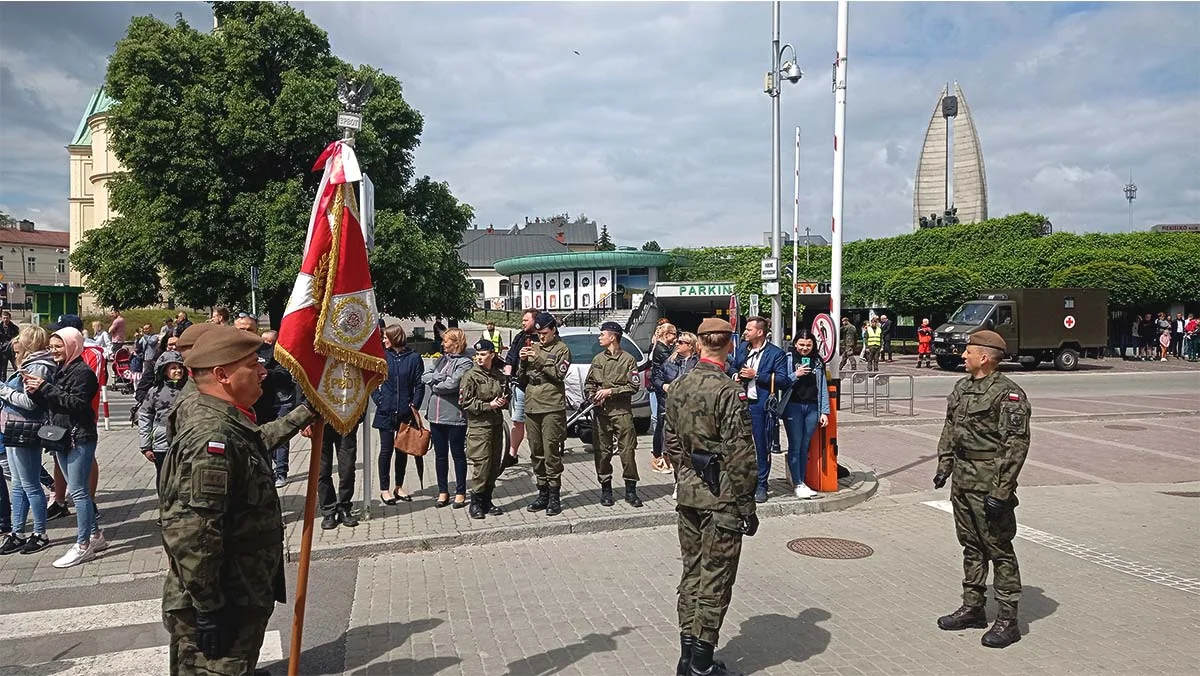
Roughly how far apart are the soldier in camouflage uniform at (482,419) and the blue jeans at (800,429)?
313 centimetres

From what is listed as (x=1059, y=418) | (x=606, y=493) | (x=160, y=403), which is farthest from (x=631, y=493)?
(x=1059, y=418)

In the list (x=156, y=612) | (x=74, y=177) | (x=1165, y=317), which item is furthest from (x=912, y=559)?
(x=74, y=177)

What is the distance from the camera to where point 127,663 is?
488 centimetres

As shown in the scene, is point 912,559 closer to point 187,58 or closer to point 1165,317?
point 187,58

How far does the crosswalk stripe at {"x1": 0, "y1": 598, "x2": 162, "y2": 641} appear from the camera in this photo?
214 inches

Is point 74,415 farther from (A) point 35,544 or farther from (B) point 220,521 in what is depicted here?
(B) point 220,521

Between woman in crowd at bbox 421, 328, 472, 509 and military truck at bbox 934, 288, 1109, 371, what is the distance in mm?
23452

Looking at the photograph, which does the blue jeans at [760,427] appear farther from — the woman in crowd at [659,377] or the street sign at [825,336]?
the woman in crowd at [659,377]

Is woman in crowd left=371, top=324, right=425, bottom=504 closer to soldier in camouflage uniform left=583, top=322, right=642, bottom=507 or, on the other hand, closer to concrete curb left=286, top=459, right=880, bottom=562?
concrete curb left=286, top=459, right=880, bottom=562

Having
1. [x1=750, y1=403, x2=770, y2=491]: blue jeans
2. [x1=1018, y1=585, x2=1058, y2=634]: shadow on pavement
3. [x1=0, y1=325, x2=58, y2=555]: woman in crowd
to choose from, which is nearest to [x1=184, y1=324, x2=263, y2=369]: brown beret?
[x1=0, y1=325, x2=58, y2=555]: woman in crowd

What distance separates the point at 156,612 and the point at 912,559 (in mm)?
5959

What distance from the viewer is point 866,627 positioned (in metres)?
5.40

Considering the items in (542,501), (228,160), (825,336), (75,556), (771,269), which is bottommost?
(75,556)

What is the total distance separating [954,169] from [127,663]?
164 feet
